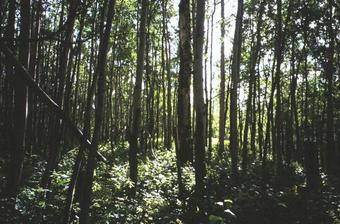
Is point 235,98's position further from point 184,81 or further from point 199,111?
point 199,111

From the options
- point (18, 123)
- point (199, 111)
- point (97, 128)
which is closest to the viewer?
point (18, 123)

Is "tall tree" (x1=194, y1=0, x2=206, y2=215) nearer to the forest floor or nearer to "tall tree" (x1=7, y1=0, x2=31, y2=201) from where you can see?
the forest floor

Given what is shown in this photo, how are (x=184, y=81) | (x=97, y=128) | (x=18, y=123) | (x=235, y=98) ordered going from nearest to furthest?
(x=18, y=123)
(x=97, y=128)
(x=184, y=81)
(x=235, y=98)

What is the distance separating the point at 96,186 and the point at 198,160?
2443mm

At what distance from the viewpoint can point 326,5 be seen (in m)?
17.8

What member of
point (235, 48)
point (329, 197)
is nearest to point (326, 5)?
point (235, 48)

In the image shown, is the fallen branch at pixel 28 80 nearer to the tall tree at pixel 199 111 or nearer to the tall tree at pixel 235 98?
the tall tree at pixel 199 111

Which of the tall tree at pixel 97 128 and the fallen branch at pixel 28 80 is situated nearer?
the fallen branch at pixel 28 80

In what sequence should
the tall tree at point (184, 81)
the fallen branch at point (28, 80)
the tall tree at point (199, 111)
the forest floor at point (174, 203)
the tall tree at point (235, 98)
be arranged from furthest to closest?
the tall tree at point (235, 98), the tall tree at point (184, 81), the tall tree at point (199, 111), the forest floor at point (174, 203), the fallen branch at point (28, 80)

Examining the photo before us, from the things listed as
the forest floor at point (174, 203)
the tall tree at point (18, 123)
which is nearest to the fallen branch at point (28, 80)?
the tall tree at point (18, 123)

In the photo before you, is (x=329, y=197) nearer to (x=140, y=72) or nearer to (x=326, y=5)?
(x=140, y=72)

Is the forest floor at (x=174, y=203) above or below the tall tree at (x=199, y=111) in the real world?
below

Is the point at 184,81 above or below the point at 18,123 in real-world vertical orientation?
above

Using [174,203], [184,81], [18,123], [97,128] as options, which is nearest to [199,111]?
[174,203]
